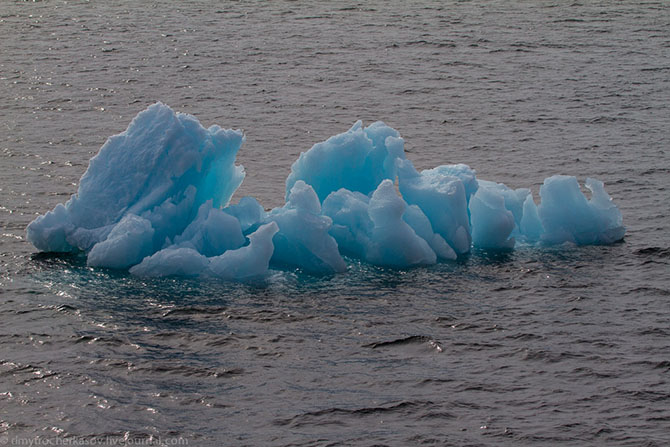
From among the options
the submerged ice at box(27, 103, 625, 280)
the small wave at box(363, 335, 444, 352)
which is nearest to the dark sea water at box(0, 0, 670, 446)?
the small wave at box(363, 335, 444, 352)

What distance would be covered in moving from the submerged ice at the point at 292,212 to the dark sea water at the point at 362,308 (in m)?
0.38

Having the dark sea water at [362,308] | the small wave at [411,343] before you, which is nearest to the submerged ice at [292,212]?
the dark sea water at [362,308]

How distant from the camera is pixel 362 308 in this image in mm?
15531

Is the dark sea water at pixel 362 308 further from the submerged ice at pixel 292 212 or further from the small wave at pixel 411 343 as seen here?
the submerged ice at pixel 292 212

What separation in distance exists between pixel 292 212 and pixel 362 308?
234 cm

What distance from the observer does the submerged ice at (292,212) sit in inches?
663

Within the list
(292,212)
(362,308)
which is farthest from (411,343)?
(292,212)

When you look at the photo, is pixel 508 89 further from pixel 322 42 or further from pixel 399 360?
pixel 399 360

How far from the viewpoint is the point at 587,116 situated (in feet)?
88.8

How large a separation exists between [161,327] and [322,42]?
22582mm

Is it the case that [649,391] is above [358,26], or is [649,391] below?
below

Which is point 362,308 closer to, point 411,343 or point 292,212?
point 411,343

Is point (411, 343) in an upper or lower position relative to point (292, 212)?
lower

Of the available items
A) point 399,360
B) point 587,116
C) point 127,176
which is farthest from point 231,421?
point 587,116
